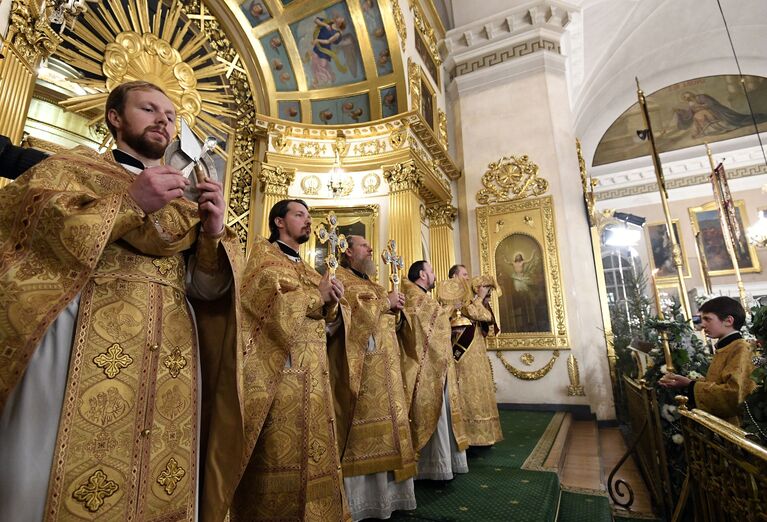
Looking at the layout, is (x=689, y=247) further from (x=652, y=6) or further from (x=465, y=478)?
(x=465, y=478)

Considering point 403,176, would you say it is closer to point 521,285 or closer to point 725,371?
point 521,285

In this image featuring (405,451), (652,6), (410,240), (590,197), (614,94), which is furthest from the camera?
(614,94)

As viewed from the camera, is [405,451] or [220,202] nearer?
[220,202]

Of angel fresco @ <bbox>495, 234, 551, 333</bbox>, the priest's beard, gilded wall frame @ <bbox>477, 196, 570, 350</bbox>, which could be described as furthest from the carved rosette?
angel fresco @ <bbox>495, 234, 551, 333</bbox>

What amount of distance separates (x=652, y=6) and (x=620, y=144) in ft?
16.3

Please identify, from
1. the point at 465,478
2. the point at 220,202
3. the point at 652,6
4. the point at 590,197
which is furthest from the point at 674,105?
the point at 220,202

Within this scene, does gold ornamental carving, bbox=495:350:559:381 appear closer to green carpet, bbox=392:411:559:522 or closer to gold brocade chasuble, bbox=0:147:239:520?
green carpet, bbox=392:411:559:522

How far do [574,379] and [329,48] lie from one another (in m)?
6.94

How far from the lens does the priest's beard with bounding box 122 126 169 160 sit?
1.38 m

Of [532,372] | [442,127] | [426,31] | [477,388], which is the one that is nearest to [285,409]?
[477,388]

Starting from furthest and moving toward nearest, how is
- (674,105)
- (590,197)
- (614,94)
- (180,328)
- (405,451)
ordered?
(674,105) → (614,94) → (590,197) → (405,451) → (180,328)

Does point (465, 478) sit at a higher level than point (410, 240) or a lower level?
lower

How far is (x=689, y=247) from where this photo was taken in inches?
544

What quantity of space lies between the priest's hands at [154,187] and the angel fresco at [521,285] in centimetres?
725
